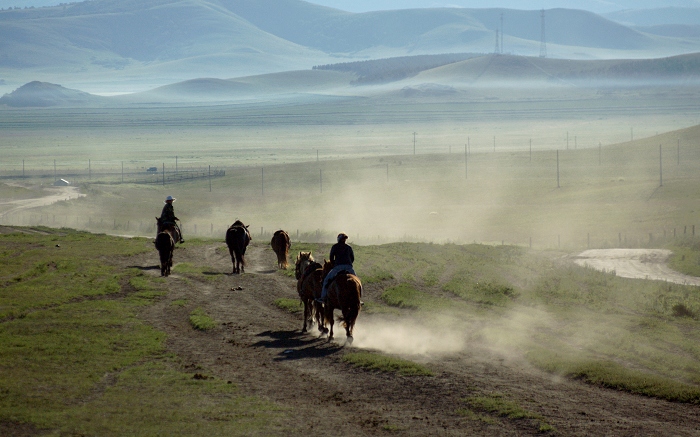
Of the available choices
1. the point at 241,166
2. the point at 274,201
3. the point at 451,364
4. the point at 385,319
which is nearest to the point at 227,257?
the point at 385,319

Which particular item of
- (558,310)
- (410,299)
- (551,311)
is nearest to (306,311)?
(410,299)

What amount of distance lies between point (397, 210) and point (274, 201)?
65.1ft

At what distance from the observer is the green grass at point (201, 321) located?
23.8 metres

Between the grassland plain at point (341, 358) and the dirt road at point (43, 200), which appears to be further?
the dirt road at point (43, 200)

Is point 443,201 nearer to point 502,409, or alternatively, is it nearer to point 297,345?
point 297,345

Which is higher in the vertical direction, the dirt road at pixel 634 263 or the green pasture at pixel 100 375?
the green pasture at pixel 100 375

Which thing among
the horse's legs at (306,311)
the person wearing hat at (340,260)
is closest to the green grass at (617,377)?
the person wearing hat at (340,260)

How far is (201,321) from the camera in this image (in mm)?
24297

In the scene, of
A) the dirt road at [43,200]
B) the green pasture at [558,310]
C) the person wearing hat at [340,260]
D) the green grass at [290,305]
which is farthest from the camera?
the dirt road at [43,200]

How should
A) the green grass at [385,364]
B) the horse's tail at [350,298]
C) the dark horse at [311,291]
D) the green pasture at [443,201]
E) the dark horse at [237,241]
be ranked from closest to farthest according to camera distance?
1. the green grass at [385,364]
2. the horse's tail at [350,298]
3. the dark horse at [311,291]
4. the dark horse at [237,241]
5. the green pasture at [443,201]

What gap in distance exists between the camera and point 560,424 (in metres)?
15.3

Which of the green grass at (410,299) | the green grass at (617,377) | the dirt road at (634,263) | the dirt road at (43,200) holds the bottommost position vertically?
the dirt road at (634,263)

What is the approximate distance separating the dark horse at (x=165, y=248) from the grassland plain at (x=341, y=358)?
503mm

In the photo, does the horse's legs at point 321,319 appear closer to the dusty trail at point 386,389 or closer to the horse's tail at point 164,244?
the dusty trail at point 386,389
